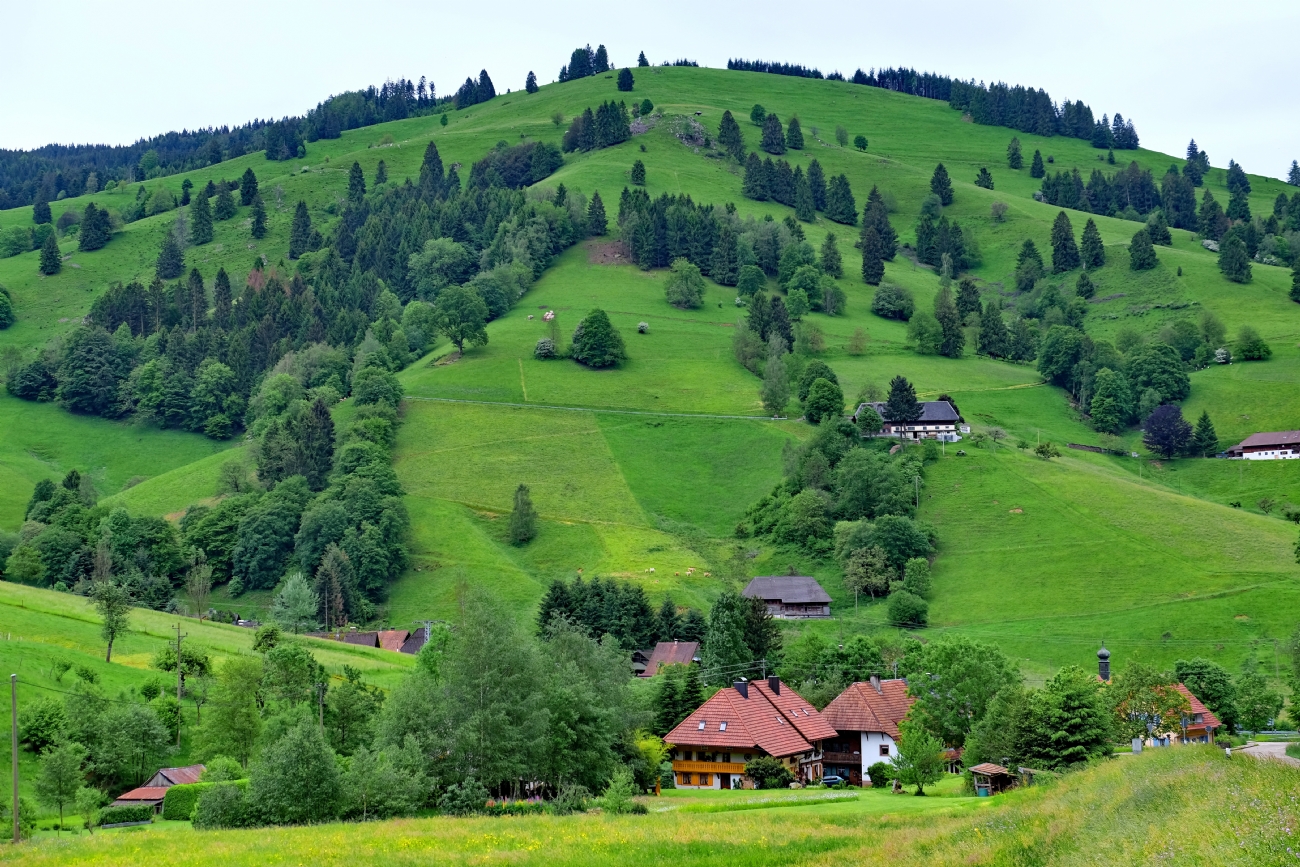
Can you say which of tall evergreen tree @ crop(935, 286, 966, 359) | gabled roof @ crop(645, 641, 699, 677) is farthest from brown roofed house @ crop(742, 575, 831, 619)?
tall evergreen tree @ crop(935, 286, 966, 359)

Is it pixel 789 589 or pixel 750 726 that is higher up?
pixel 750 726

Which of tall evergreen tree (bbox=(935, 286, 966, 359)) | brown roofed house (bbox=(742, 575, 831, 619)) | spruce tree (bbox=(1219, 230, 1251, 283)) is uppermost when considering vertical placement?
spruce tree (bbox=(1219, 230, 1251, 283))

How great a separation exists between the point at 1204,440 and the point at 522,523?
76.9 metres

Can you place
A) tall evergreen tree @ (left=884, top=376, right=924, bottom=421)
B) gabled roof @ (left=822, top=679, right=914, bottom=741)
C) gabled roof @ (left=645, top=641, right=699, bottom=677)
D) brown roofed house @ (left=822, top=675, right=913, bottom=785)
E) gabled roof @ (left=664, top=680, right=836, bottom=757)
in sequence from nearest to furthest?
gabled roof @ (left=664, top=680, right=836, bottom=757), brown roofed house @ (left=822, top=675, right=913, bottom=785), gabled roof @ (left=822, top=679, right=914, bottom=741), gabled roof @ (left=645, top=641, right=699, bottom=677), tall evergreen tree @ (left=884, top=376, right=924, bottom=421)

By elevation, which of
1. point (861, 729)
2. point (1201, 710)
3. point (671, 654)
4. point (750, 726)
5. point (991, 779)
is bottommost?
point (671, 654)

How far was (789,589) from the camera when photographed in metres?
106

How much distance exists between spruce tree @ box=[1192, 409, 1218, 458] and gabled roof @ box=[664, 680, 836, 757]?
83.6 meters

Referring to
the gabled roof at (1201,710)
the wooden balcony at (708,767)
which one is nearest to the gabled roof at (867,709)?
the wooden balcony at (708,767)

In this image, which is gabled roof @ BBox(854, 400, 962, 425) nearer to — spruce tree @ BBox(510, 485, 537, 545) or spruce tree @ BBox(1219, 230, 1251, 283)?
spruce tree @ BBox(510, 485, 537, 545)

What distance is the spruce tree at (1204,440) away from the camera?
13862cm

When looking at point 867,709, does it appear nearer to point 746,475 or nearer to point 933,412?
point 746,475

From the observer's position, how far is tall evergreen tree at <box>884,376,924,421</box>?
131 m

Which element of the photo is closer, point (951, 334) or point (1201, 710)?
point (1201, 710)

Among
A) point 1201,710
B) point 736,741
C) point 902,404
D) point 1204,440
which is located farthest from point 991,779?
point 1204,440
